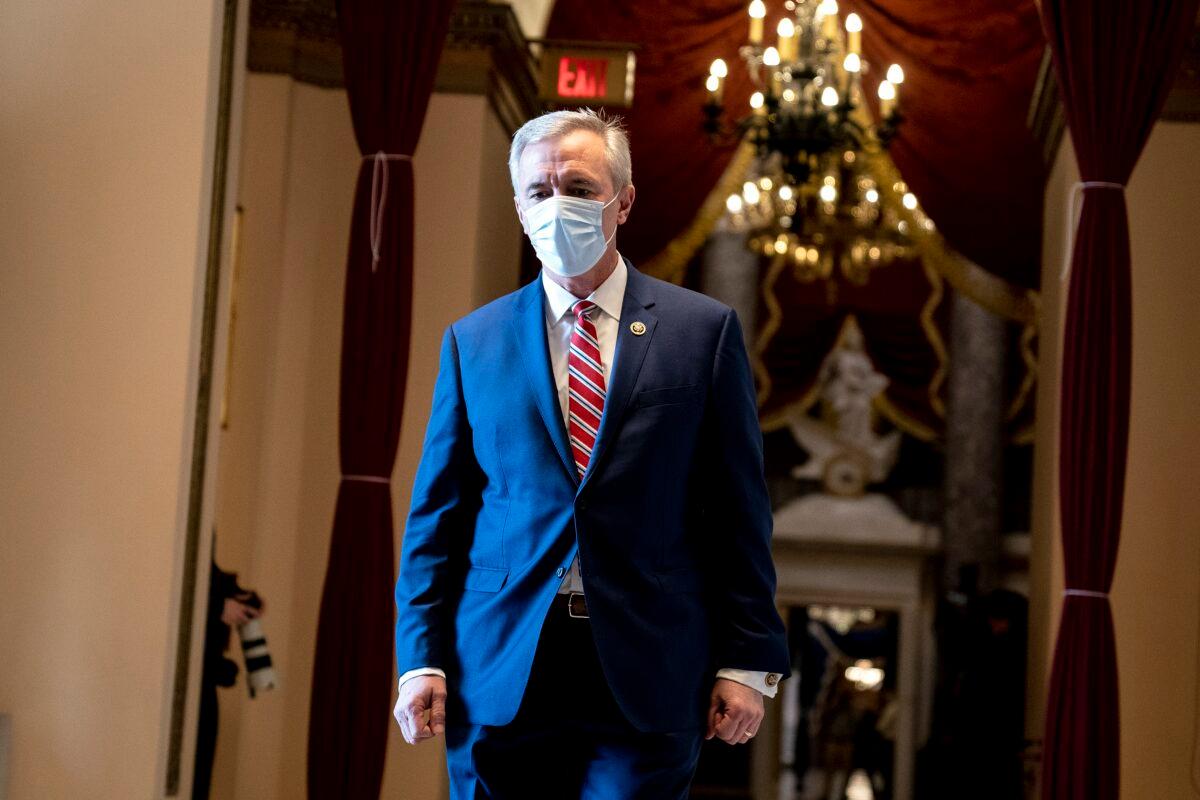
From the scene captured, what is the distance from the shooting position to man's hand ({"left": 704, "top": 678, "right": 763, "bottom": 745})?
2.51 metres

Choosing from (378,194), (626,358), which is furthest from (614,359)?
(378,194)

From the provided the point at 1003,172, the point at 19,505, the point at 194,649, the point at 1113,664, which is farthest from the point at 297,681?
the point at 1003,172

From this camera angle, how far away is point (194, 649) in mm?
5121

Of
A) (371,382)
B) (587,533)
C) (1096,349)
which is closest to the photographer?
(587,533)

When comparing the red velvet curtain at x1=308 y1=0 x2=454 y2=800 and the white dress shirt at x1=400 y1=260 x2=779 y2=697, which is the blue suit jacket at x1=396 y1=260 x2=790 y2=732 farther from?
the red velvet curtain at x1=308 y1=0 x2=454 y2=800

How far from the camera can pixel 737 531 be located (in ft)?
8.34

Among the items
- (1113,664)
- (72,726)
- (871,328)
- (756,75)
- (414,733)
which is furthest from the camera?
(871,328)

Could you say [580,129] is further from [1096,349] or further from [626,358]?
[1096,349]

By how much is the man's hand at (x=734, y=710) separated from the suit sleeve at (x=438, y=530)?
17.8 inches

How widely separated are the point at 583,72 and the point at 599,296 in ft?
15.9

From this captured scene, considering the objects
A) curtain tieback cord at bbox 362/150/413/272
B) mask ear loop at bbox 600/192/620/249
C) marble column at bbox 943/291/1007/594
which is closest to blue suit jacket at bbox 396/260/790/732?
mask ear loop at bbox 600/192/620/249

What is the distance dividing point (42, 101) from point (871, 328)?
337 inches

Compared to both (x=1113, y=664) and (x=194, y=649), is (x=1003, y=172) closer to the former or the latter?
(x=1113, y=664)

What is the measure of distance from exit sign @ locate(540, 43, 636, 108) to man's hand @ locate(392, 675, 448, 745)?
4971mm
